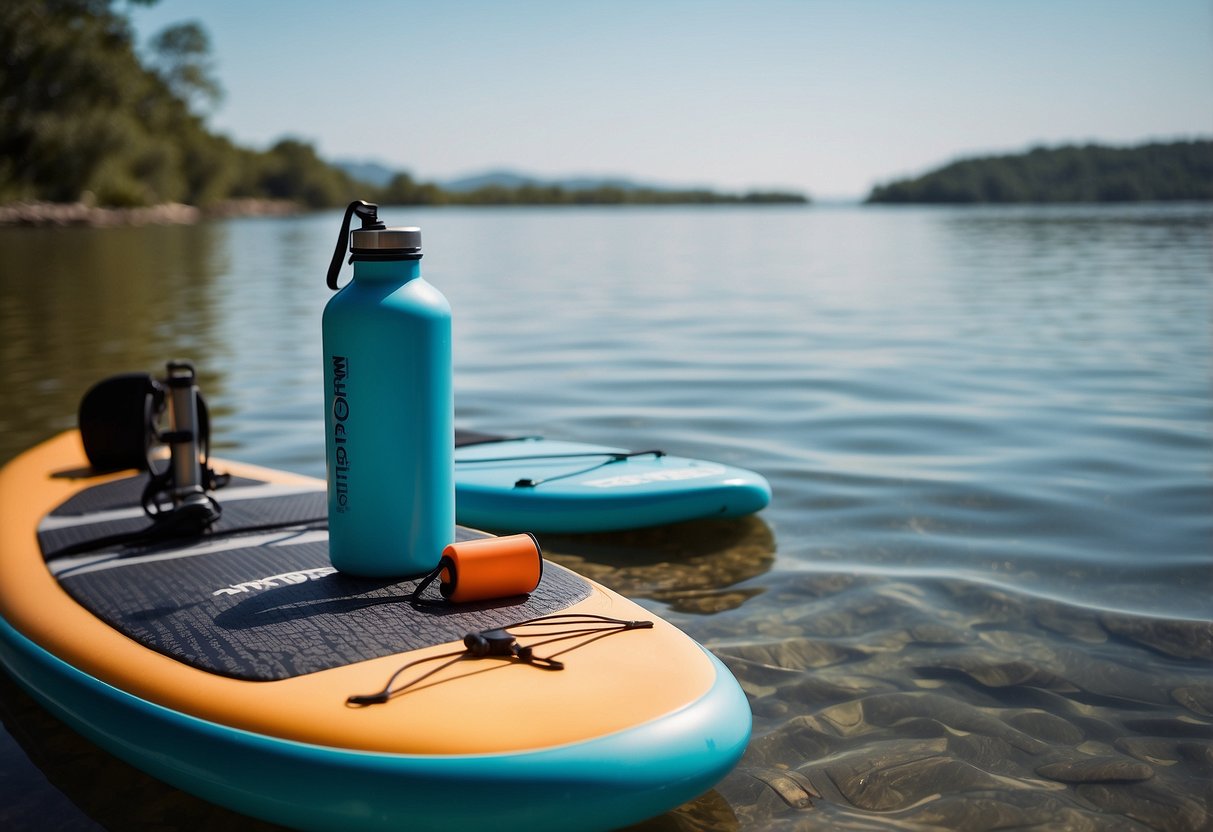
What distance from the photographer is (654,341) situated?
416 inches

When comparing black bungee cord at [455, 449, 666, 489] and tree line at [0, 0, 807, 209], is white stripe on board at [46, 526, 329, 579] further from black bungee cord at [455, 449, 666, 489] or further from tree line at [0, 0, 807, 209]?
tree line at [0, 0, 807, 209]

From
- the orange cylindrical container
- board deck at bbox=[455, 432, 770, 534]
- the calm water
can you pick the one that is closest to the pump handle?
the orange cylindrical container

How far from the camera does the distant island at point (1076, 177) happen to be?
3081 inches

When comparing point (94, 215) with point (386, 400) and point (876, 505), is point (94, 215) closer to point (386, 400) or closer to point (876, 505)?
point (876, 505)

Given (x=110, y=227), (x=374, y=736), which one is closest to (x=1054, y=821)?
(x=374, y=736)

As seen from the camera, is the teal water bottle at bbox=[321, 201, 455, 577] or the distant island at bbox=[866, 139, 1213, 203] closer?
the teal water bottle at bbox=[321, 201, 455, 577]

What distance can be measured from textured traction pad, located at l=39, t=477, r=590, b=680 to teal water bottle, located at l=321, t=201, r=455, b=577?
6.3 inches

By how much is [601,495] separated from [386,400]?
1722 millimetres

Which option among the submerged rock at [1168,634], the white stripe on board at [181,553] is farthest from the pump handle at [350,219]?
the submerged rock at [1168,634]

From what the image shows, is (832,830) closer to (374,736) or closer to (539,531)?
(374,736)

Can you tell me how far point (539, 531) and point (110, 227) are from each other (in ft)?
166

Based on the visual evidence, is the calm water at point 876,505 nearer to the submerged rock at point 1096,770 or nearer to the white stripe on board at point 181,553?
the submerged rock at point 1096,770

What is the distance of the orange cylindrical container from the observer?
254 centimetres

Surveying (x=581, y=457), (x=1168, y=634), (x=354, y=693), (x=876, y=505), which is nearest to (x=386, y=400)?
(x=354, y=693)
